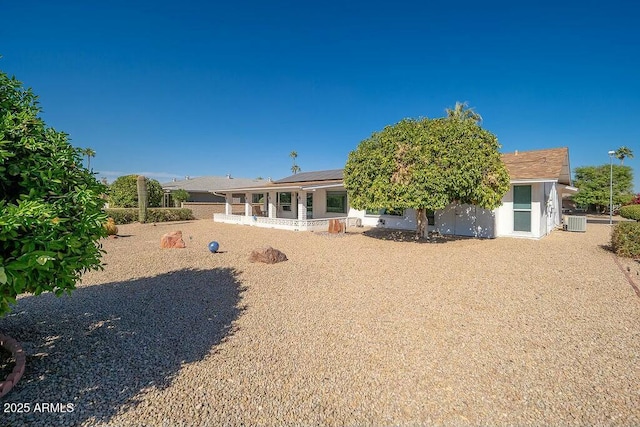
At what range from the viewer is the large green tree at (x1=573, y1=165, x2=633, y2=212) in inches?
1409

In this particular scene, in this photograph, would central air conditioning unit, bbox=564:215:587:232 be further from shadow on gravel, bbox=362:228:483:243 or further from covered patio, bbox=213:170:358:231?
covered patio, bbox=213:170:358:231

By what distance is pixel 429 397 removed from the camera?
124 inches

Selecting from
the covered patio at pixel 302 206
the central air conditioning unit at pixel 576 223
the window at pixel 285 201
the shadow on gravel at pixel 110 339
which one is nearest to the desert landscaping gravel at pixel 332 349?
the shadow on gravel at pixel 110 339

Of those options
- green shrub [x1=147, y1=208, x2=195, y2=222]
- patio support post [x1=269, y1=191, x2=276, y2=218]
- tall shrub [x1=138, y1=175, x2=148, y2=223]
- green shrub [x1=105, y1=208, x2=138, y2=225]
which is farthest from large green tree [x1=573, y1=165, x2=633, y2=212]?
green shrub [x1=105, y1=208, x2=138, y2=225]

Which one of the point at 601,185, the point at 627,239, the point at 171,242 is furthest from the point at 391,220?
the point at 601,185

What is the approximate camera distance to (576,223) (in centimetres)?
1748

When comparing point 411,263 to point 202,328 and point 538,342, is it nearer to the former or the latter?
point 538,342

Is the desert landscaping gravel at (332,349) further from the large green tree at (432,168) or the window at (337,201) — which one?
the window at (337,201)

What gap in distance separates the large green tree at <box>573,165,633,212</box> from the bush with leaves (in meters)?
48.3

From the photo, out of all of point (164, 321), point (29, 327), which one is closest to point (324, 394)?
point (164, 321)

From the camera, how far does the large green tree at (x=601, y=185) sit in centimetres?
3578

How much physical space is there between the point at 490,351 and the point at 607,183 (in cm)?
4739

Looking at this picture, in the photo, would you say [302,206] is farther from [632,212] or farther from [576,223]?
[632,212]

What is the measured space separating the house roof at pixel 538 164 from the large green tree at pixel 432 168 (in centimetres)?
297
